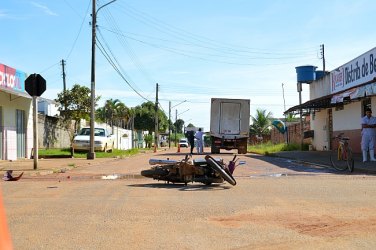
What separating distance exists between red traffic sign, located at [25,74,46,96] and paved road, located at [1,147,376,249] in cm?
547

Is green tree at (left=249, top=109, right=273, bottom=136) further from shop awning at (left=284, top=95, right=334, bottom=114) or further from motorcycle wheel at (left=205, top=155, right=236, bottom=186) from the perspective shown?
motorcycle wheel at (left=205, top=155, right=236, bottom=186)

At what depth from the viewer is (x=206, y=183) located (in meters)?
10.9

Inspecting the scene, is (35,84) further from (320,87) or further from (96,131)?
(320,87)

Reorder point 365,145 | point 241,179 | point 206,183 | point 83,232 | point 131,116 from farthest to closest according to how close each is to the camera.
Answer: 1. point 131,116
2. point 365,145
3. point 241,179
4. point 206,183
5. point 83,232

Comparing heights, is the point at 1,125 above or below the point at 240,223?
above

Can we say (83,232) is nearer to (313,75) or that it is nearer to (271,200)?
(271,200)

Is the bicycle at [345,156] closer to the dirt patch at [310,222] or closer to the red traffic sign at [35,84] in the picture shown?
the dirt patch at [310,222]

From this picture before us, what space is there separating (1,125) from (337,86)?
1723cm

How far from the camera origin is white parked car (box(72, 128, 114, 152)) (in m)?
30.2

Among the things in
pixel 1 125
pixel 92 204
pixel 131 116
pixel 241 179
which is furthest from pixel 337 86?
pixel 131 116

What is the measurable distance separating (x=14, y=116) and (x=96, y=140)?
893cm

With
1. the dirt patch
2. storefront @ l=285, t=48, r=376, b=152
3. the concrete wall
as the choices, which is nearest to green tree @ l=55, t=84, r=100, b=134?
the concrete wall

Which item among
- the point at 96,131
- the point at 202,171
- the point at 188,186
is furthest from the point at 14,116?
the point at 202,171

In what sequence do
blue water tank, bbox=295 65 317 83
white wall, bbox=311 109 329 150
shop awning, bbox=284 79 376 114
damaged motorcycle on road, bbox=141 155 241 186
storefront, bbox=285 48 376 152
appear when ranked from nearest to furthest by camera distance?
1. damaged motorcycle on road, bbox=141 155 241 186
2. shop awning, bbox=284 79 376 114
3. storefront, bbox=285 48 376 152
4. white wall, bbox=311 109 329 150
5. blue water tank, bbox=295 65 317 83
